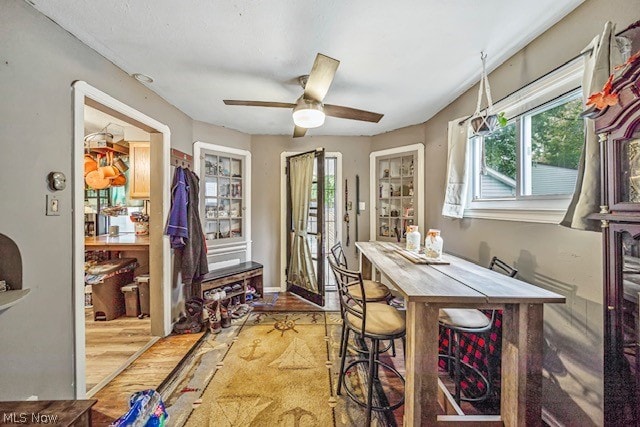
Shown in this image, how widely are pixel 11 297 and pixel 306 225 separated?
108 inches

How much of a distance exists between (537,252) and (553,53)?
49.6 inches

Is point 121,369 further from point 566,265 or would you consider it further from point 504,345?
point 566,265

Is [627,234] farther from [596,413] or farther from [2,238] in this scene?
[2,238]

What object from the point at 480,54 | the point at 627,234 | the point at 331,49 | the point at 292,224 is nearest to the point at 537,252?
the point at 627,234

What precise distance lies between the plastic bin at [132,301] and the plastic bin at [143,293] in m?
0.05

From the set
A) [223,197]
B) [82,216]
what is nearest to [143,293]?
[223,197]

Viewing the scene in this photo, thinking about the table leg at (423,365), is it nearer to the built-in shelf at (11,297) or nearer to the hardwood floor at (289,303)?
the built-in shelf at (11,297)

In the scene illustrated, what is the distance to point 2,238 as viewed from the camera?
129 centimetres

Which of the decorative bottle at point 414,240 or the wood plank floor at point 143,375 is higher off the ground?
the decorative bottle at point 414,240

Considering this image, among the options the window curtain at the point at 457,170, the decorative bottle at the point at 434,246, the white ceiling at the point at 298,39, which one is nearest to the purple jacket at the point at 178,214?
the white ceiling at the point at 298,39

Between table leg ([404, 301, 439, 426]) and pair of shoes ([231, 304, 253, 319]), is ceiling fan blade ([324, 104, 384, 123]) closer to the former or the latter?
table leg ([404, 301, 439, 426])

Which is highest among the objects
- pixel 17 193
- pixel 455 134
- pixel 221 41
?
pixel 221 41

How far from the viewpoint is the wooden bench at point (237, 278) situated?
9.91 feet

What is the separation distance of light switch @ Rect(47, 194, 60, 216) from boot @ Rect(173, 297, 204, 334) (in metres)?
1.66
